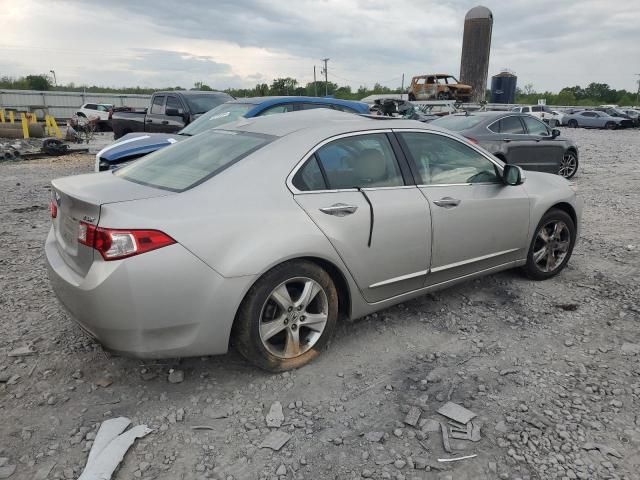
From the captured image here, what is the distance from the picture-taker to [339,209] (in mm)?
3076

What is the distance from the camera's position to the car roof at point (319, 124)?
3.31m

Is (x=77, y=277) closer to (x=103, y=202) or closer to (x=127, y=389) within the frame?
(x=103, y=202)

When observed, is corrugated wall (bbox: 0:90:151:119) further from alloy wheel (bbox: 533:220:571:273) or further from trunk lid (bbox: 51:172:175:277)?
alloy wheel (bbox: 533:220:571:273)

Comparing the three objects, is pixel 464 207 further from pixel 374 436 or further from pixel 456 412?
pixel 374 436

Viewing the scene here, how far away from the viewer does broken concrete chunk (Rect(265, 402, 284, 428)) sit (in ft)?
8.66

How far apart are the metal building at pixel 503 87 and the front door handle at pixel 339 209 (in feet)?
156

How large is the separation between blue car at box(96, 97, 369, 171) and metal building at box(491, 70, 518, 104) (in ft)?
138

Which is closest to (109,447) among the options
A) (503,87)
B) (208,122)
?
(208,122)

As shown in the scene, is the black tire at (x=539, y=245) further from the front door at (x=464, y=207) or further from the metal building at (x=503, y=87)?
the metal building at (x=503, y=87)

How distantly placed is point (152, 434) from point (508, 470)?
178 centimetres

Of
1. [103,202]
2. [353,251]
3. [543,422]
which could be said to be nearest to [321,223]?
[353,251]

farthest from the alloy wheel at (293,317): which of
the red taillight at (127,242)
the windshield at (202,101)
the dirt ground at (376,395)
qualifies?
the windshield at (202,101)

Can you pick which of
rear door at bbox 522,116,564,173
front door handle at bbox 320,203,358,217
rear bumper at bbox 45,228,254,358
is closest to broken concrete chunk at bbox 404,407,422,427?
rear bumper at bbox 45,228,254,358

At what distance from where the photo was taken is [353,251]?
3137mm
